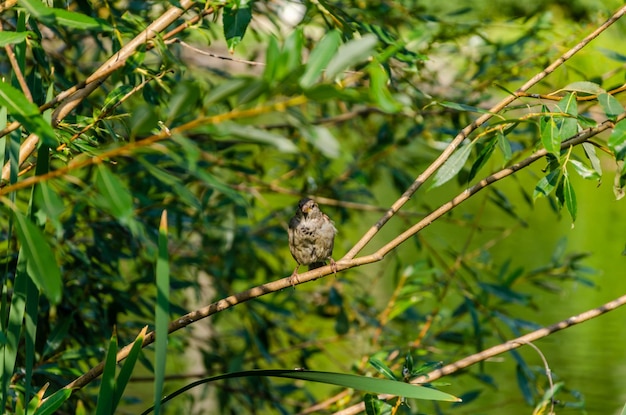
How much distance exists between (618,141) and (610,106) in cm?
14

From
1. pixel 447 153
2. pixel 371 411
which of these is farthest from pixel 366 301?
pixel 447 153

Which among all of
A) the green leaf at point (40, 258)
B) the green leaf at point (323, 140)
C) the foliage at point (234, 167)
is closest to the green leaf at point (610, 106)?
the foliage at point (234, 167)

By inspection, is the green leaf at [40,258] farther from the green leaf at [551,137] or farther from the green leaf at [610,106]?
the green leaf at [610,106]

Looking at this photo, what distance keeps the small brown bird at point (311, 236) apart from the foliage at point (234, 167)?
0.31 meters

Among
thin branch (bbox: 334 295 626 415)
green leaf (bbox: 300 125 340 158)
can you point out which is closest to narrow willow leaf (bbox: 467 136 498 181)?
thin branch (bbox: 334 295 626 415)

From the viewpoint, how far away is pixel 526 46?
3.23 m

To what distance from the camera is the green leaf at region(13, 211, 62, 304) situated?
36.9 inches

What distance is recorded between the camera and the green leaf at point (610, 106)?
127 centimetres

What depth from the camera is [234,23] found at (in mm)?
1502

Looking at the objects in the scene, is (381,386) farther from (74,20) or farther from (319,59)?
(74,20)

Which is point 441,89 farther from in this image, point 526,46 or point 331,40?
point 331,40

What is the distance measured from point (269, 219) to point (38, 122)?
8.02 feet

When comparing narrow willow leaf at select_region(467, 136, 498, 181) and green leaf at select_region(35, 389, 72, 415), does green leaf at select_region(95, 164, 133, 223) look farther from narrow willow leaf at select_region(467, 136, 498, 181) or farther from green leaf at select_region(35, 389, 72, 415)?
narrow willow leaf at select_region(467, 136, 498, 181)

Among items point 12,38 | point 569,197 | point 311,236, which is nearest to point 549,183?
point 569,197
